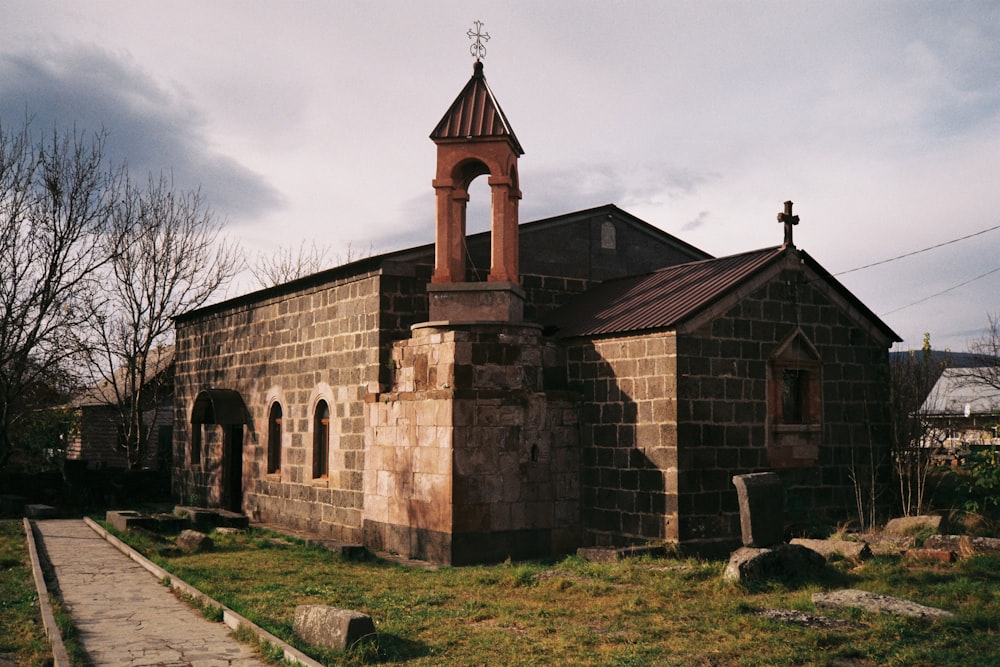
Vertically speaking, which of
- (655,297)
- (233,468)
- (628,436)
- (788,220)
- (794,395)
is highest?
(788,220)

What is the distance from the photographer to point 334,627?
752 cm

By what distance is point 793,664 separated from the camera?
6906mm

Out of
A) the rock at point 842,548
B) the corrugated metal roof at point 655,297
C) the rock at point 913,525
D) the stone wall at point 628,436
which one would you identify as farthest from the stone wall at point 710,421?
the rock at point 842,548

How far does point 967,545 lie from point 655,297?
18.4 ft

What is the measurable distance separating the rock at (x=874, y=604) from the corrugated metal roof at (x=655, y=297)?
15.0 ft

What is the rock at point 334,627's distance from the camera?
738 centimetres

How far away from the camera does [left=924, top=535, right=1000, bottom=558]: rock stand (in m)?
10.8

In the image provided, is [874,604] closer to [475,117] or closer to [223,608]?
[223,608]

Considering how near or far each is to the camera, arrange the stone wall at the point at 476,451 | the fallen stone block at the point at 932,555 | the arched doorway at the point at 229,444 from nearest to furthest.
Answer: the fallen stone block at the point at 932,555 → the stone wall at the point at 476,451 → the arched doorway at the point at 229,444

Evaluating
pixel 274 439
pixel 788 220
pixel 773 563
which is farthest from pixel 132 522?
pixel 788 220

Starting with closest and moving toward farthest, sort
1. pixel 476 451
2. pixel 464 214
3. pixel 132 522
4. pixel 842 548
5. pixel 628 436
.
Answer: pixel 842 548 → pixel 476 451 → pixel 628 436 → pixel 464 214 → pixel 132 522

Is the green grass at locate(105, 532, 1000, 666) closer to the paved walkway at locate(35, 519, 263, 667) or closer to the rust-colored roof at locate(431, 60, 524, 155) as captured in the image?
the paved walkway at locate(35, 519, 263, 667)

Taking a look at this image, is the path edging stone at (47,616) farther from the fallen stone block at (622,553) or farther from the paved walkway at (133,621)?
the fallen stone block at (622,553)

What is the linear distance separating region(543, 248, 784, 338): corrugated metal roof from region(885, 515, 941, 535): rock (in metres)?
4.16
